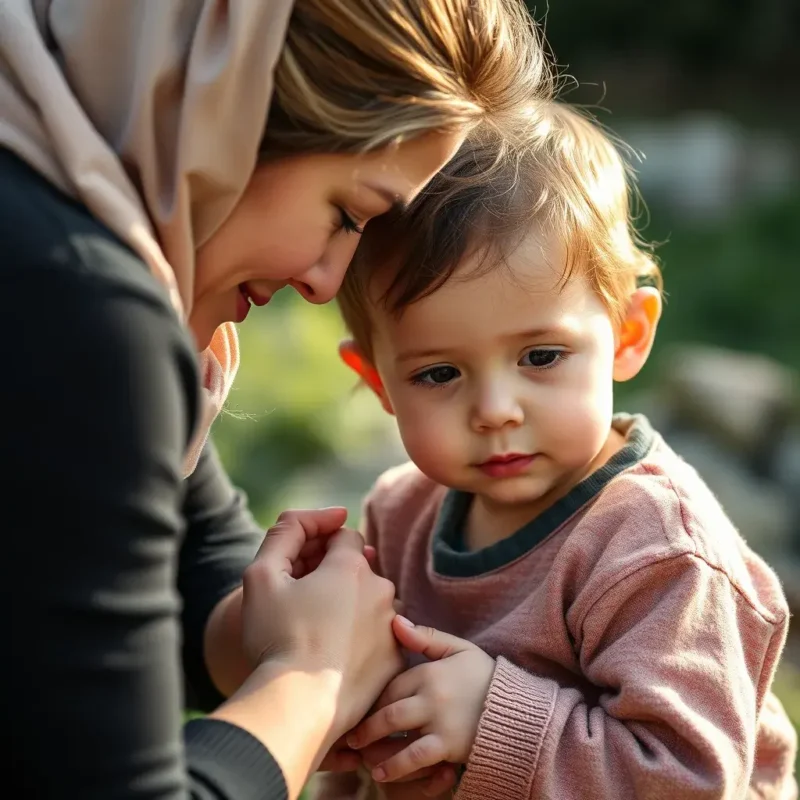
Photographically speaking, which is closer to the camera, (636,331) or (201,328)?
(201,328)

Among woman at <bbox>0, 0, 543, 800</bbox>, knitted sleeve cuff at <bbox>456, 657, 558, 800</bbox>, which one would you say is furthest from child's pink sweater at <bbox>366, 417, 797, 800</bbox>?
woman at <bbox>0, 0, 543, 800</bbox>

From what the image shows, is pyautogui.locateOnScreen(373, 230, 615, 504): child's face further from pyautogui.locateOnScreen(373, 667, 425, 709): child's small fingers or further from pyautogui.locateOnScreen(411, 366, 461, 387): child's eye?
pyautogui.locateOnScreen(373, 667, 425, 709): child's small fingers

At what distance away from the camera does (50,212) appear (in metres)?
1.43

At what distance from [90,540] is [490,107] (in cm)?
91

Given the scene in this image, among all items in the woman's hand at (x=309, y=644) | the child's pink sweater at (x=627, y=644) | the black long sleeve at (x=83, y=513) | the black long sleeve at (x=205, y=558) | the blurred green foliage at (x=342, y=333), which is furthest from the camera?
the blurred green foliage at (x=342, y=333)

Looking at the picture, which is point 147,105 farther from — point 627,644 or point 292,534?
point 627,644

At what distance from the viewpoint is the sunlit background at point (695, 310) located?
16.4ft

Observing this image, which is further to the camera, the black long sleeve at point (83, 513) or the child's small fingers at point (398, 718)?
the child's small fingers at point (398, 718)

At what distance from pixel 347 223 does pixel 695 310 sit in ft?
19.2

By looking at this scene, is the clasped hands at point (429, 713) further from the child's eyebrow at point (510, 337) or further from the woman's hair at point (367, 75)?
the woman's hair at point (367, 75)

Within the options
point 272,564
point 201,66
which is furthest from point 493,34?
point 272,564

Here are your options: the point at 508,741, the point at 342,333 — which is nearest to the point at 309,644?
the point at 508,741

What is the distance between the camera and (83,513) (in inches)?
53.0

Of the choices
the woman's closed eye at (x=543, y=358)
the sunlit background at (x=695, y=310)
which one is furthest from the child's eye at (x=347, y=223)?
the sunlit background at (x=695, y=310)
